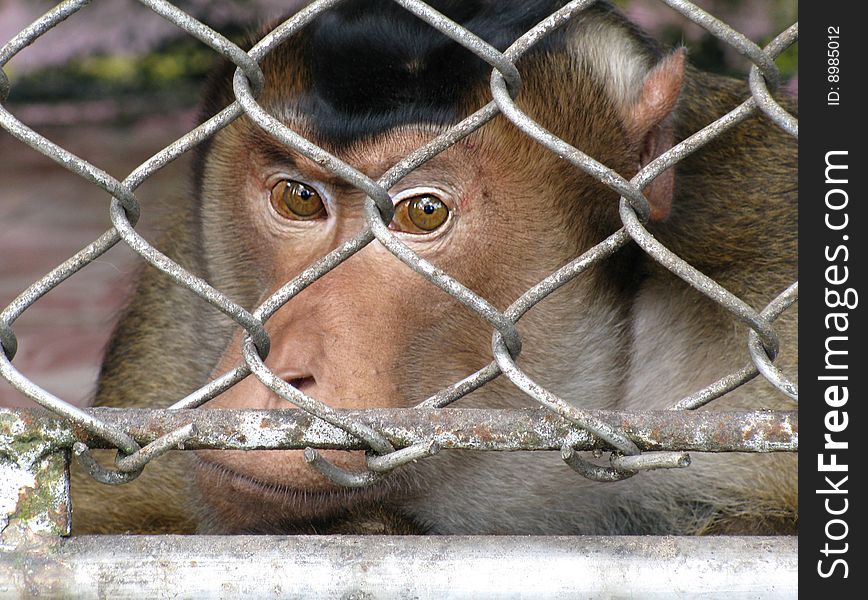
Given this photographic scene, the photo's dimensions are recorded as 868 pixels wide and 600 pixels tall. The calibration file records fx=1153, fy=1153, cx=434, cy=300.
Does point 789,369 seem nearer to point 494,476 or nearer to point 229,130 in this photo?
point 494,476

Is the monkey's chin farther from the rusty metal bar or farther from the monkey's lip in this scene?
the rusty metal bar

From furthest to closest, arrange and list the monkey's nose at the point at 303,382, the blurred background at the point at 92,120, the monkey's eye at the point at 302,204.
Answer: the blurred background at the point at 92,120 < the monkey's eye at the point at 302,204 < the monkey's nose at the point at 303,382

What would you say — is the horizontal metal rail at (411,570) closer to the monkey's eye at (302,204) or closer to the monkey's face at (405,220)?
the monkey's face at (405,220)

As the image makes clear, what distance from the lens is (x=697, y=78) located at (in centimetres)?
268

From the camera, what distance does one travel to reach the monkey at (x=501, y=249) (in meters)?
2.05

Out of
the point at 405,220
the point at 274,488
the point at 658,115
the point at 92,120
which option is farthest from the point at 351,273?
the point at 92,120

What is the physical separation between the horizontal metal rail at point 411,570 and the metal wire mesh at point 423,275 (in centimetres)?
11

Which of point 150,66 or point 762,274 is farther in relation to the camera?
point 150,66

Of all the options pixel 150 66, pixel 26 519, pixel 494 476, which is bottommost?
pixel 26 519

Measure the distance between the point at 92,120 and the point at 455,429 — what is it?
28.5 ft

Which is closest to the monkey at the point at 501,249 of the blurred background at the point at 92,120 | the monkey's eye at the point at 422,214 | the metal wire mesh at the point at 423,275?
the monkey's eye at the point at 422,214

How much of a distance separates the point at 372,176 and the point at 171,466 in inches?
43.0

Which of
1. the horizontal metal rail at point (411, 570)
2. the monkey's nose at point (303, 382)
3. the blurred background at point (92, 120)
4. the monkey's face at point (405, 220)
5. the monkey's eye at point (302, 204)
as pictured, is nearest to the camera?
the horizontal metal rail at point (411, 570)
